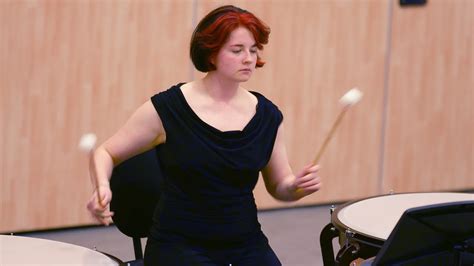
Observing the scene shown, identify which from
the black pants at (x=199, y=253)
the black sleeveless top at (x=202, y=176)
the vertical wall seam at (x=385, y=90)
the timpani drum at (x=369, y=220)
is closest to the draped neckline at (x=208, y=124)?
the black sleeveless top at (x=202, y=176)

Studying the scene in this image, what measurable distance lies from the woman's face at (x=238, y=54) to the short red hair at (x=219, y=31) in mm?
13

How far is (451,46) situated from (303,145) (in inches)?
44.5

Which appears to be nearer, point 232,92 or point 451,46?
point 232,92

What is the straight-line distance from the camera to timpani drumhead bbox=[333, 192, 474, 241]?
3.21 m

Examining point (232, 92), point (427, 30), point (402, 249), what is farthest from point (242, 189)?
point (427, 30)

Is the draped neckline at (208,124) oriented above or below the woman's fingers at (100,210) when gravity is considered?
above

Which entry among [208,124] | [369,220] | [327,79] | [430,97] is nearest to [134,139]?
[208,124]

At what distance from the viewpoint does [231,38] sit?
2.96 meters

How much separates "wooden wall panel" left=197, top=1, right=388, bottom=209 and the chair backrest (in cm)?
202

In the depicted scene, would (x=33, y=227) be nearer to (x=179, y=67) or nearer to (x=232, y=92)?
(x=179, y=67)

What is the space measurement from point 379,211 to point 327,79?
2.19 metres

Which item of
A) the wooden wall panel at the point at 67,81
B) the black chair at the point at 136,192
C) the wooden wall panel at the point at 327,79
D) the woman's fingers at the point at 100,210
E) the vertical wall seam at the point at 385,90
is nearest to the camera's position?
the woman's fingers at the point at 100,210

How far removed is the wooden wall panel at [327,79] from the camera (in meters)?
5.41

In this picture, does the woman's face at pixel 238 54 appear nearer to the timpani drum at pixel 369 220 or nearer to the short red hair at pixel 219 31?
the short red hair at pixel 219 31
